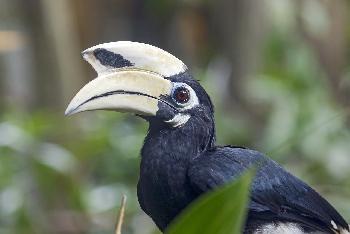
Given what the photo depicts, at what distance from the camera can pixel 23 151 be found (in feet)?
9.21

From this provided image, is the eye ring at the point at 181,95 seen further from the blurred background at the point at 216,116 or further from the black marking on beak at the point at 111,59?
the blurred background at the point at 216,116

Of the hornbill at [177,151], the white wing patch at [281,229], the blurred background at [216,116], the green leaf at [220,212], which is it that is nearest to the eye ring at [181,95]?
the hornbill at [177,151]

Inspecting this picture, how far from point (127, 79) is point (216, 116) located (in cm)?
219

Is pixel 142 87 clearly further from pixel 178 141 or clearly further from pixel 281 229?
pixel 281 229

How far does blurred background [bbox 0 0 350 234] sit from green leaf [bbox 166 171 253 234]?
5.35 feet

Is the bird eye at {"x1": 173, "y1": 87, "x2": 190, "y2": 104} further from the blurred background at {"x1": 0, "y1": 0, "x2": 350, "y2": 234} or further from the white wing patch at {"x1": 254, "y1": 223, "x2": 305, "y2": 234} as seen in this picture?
the blurred background at {"x1": 0, "y1": 0, "x2": 350, "y2": 234}

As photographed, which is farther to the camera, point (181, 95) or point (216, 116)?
point (216, 116)

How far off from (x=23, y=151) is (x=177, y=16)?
2.58 m

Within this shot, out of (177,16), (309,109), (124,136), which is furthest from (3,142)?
(177,16)

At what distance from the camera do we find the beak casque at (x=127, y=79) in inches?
42.3

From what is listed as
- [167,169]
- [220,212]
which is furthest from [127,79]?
[220,212]

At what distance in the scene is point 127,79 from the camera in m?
1.10

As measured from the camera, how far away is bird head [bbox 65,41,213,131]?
1077 millimetres

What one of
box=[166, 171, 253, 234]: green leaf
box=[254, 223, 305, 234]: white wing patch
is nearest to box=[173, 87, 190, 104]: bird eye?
box=[254, 223, 305, 234]: white wing patch
